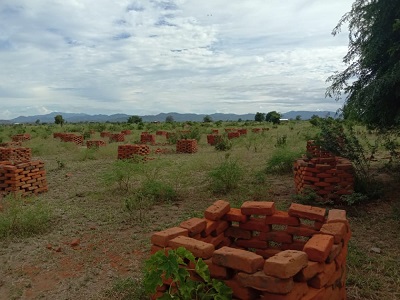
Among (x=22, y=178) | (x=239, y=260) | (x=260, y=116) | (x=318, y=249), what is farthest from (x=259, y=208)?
(x=260, y=116)

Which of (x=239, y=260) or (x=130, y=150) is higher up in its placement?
(x=239, y=260)

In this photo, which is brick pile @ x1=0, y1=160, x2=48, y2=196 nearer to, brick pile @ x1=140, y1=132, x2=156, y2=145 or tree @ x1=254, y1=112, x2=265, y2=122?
brick pile @ x1=140, y1=132, x2=156, y2=145

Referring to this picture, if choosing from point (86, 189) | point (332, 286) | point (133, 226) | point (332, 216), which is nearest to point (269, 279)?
point (332, 286)

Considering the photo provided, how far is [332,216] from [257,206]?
778 millimetres

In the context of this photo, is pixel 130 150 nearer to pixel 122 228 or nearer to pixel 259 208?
pixel 122 228

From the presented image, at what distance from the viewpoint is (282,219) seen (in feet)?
13.0

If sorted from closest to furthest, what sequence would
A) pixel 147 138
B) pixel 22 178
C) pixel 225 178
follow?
pixel 225 178 → pixel 22 178 → pixel 147 138

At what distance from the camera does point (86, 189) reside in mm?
9117

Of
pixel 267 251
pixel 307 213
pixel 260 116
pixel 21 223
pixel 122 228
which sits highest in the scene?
pixel 260 116

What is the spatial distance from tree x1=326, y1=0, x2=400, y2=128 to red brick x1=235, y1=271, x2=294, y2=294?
4923 mm

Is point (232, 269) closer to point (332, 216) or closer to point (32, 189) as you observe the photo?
point (332, 216)

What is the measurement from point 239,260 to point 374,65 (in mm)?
6119

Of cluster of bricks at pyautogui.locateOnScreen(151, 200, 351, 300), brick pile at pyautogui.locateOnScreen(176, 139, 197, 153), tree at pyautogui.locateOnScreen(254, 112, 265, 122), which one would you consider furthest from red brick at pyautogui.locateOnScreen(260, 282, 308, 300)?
tree at pyautogui.locateOnScreen(254, 112, 265, 122)

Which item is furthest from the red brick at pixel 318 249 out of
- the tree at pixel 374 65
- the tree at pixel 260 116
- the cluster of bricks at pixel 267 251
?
the tree at pixel 260 116
